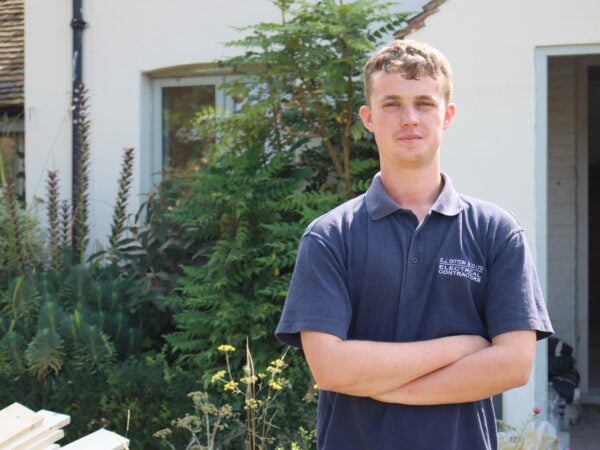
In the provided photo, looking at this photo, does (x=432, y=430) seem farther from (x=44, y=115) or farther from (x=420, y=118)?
(x=44, y=115)

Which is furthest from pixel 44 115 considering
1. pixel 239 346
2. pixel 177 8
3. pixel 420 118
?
pixel 420 118

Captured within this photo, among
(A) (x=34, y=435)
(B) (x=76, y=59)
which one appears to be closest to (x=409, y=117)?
(A) (x=34, y=435)

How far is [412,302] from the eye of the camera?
2.48 metres

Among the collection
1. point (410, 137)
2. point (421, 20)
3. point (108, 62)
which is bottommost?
point (410, 137)

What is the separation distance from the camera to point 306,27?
625cm

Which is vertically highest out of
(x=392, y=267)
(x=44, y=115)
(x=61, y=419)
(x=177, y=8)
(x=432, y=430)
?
(x=177, y=8)

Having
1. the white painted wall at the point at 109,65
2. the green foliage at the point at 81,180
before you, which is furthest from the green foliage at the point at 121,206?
the white painted wall at the point at 109,65

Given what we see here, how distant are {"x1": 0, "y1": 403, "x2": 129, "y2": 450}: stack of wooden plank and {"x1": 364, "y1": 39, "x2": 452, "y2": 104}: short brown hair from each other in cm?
298

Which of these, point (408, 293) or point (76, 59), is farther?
point (76, 59)

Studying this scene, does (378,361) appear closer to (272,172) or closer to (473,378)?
(473,378)

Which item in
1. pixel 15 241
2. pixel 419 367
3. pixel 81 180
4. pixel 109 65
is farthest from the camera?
pixel 109 65

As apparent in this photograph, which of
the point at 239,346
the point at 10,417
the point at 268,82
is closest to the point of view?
the point at 10,417

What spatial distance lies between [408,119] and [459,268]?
1.41ft

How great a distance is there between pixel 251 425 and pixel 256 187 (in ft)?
6.09
